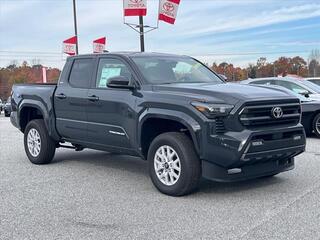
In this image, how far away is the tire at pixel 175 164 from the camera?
19.2 feet

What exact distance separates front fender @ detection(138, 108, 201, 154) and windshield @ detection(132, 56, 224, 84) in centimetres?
55

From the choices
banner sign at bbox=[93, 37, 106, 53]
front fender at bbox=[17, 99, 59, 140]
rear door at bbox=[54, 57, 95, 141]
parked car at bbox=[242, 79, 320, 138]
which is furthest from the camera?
banner sign at bbox=[93, 37, 106, 53]

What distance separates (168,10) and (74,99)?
7069 millimetres

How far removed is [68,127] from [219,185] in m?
2.68

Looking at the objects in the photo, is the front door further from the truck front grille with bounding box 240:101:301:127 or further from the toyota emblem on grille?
the toyota emblem on grille

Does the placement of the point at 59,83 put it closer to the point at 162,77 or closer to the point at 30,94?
the point at 30,94

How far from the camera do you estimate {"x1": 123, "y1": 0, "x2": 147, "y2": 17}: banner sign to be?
44.8 ft

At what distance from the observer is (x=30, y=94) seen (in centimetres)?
867

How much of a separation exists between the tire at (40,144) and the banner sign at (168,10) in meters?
6.40

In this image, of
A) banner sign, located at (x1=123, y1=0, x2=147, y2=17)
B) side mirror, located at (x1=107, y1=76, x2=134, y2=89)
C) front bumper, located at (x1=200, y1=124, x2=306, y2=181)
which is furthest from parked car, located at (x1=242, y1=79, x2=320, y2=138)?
side mirror, located at (x1=107, y1=76, x2=134, y2=89)

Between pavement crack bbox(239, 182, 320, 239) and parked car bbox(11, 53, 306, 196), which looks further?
parked car bbox(11, 53, 306, 196)

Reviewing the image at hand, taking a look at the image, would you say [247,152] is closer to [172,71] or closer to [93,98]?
[172,71]

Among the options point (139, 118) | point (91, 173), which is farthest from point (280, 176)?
point (91, 173)

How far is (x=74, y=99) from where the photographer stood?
7.60m
